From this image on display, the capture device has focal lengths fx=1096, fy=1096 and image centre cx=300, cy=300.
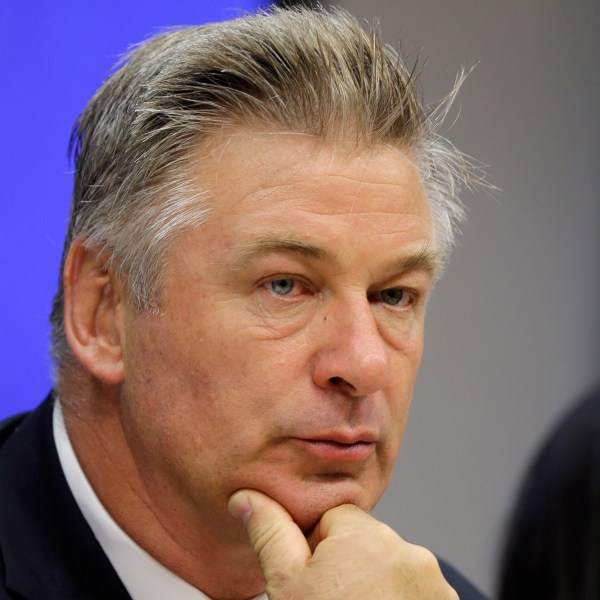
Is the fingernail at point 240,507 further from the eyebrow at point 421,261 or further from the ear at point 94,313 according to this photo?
the eyebrow at point 421,261

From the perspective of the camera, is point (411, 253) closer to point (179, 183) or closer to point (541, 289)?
point (179, 183)

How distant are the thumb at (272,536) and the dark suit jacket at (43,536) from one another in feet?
→ 1.26

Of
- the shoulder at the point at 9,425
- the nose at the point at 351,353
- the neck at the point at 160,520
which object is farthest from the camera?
the shoulder at the point at 9,425

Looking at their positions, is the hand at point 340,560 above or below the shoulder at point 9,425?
below

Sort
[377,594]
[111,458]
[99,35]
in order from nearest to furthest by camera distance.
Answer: [377,594] → [111,458] → [99,35]

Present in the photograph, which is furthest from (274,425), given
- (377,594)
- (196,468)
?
(377,594)

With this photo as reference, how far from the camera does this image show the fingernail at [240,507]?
2164mm

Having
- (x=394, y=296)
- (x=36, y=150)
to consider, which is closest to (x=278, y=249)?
(x=394, y=296)

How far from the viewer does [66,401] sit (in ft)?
8.48

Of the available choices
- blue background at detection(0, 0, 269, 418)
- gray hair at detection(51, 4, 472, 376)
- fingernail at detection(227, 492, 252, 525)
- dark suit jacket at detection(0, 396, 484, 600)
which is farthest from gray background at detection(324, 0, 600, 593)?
fingernail at detection(227, 492, 252, 525)

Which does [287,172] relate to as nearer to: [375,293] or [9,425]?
[375,293]

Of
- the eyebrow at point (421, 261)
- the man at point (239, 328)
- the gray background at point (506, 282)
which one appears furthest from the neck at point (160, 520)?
the gray background at point (506, 282)

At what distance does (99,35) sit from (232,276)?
4.22 ft

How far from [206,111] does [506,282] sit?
2.13m
